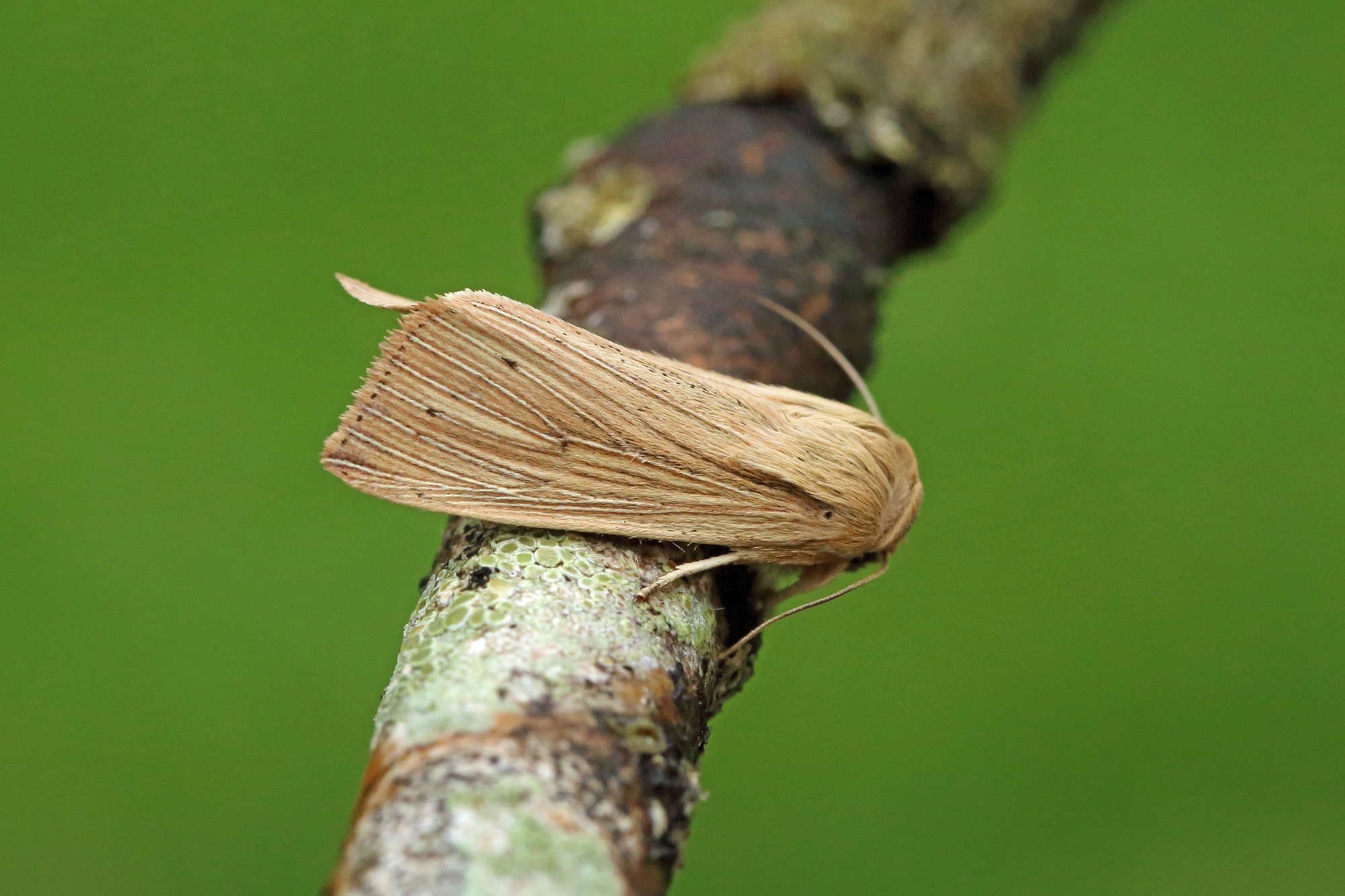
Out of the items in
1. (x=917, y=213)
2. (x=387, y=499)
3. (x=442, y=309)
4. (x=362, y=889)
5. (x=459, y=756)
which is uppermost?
(x=917, y=213)

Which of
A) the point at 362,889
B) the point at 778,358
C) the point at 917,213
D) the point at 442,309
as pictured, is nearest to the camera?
the point at 362,889

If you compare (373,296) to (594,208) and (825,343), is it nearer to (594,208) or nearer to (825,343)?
(594,208)

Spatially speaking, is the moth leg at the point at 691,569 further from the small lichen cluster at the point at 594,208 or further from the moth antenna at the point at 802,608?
the small lichen cluster at the point at 594,208

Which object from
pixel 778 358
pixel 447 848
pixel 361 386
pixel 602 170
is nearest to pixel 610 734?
pixel 447 848

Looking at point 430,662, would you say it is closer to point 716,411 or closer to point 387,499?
point 387,499

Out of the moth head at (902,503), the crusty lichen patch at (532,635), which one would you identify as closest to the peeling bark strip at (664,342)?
the crusty lichen patch at (532,635)

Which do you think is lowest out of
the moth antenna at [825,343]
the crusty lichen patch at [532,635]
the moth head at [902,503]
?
the crusty lichen patch at [532,635]
